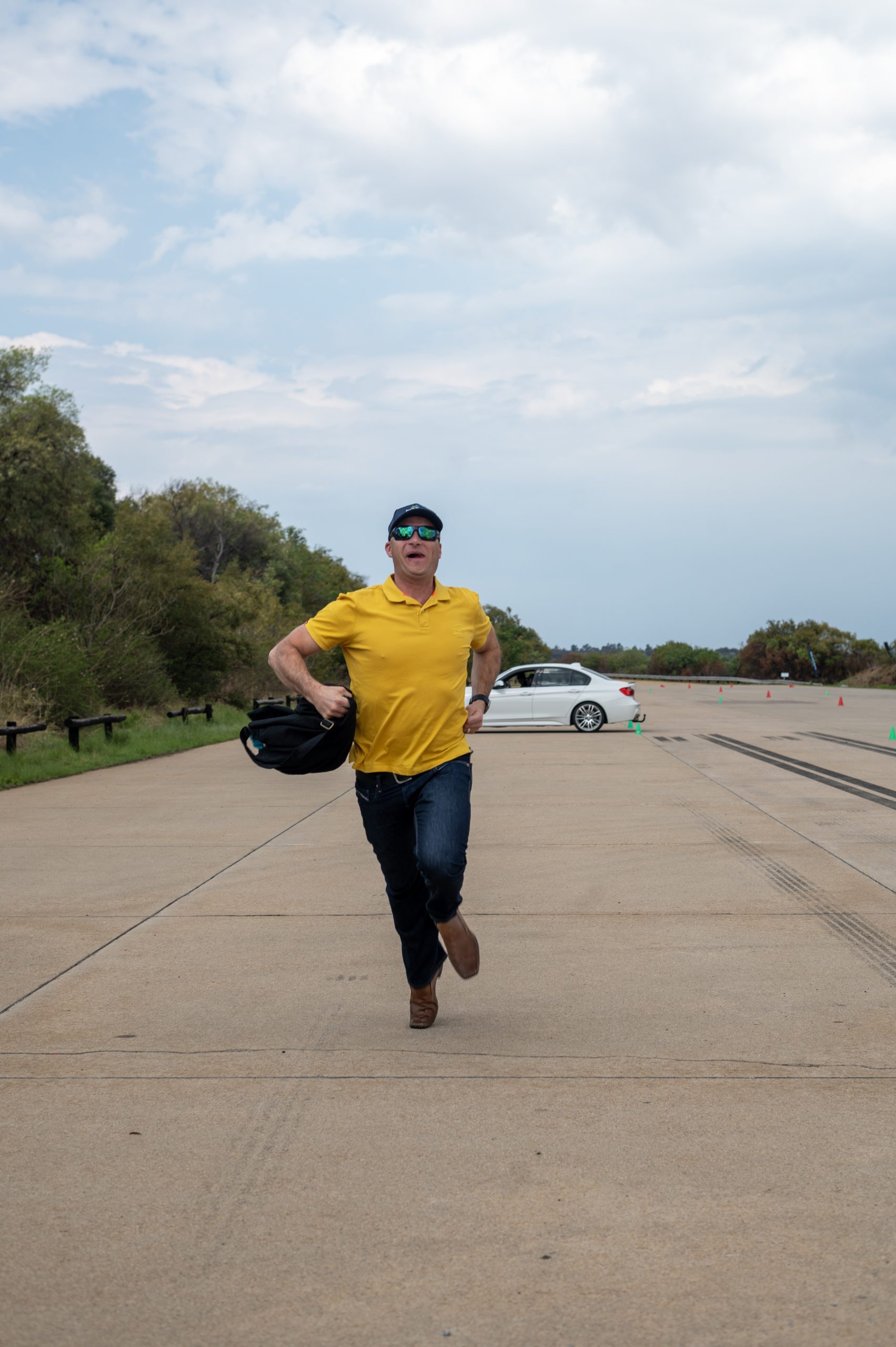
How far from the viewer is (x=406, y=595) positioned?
530 centimetres

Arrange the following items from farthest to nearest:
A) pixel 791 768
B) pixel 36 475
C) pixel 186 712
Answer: pixel 36 475, pixel 186 712, pixel 791 768

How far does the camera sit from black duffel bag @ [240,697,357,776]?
5.09 metres

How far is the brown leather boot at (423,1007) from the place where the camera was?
5.36m

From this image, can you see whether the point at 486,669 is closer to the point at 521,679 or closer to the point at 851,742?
the point at 851,742

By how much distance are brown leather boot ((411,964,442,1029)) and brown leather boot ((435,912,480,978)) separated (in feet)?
0.49

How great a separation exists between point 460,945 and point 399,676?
1099 millimetres

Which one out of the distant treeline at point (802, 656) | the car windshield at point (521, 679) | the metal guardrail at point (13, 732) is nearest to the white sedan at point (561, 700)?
the car windshield at point (521, 679)

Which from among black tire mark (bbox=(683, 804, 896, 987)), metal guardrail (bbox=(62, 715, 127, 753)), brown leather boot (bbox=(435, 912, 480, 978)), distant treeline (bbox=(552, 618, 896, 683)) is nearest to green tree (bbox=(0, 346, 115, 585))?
metal guardrail (bbox=(62, 715, 127, 753))

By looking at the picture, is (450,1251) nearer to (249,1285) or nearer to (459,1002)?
(249,1285)

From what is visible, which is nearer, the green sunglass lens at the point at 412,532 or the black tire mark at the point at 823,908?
the green sunglass lens at the point at 412,532

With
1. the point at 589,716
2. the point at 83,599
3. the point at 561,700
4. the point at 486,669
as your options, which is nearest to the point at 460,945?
the point at 486,669

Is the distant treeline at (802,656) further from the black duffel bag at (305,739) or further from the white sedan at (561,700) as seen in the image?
the black duffel bag at (305,739)

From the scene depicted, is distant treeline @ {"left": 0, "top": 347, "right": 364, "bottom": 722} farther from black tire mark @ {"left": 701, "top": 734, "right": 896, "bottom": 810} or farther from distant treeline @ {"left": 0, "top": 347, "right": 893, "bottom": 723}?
black tire mark @ {"left": 701, "top": 734, "right": 896, "bottom": 810}

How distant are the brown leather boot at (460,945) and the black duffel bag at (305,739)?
775 millimetres
